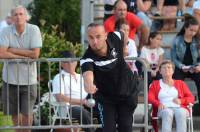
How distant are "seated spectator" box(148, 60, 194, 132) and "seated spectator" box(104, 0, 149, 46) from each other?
181 cm

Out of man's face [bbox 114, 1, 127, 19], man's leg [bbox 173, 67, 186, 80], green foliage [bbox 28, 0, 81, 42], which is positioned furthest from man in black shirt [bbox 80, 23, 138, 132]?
green foliage [bbox 28, 0, 81, 42]

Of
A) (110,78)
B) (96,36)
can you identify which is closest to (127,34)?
(110,78)

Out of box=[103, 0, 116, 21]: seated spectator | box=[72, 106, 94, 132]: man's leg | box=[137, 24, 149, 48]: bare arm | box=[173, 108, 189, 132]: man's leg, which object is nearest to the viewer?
box=[72, 106, 94, 132]: man's leg

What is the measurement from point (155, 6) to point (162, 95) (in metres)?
4.15

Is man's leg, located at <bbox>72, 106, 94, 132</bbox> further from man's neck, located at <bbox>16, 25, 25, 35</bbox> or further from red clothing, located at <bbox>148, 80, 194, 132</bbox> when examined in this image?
man's neck, located at <bbox>16, 25, 25, 35</bbox>

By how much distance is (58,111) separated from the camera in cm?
1151

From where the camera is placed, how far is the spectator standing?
36.7 feet

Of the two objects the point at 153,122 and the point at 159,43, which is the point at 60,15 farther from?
the point at 153,122

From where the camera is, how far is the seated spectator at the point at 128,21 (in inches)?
536

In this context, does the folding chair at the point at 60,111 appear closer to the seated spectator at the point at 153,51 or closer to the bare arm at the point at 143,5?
the seated spectator at the point at 153,51

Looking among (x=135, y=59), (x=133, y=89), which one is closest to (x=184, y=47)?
(x=135, y=59)

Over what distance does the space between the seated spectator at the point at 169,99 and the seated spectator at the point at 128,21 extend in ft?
5.94

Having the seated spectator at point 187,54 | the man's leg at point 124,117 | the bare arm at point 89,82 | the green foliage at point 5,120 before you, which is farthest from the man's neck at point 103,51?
the seated spectator at point 187,54

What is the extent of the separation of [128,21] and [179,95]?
2471mm
